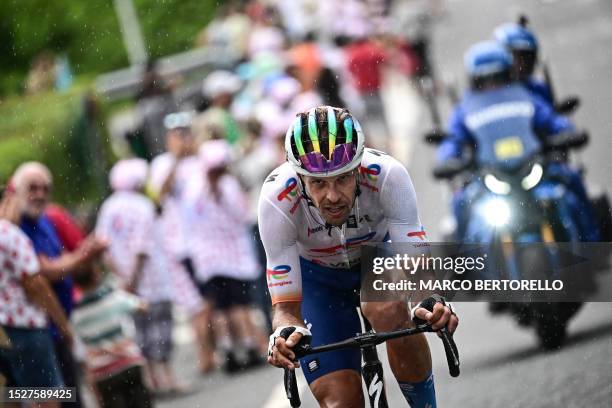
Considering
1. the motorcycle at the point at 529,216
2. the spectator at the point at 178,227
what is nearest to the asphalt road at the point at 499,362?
the motorcycle at the point at 529,216

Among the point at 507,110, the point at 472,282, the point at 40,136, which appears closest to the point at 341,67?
the point at 40,136

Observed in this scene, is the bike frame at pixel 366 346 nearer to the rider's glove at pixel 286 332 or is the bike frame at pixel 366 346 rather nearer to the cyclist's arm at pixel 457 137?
the rider's glove at pixel 286 332

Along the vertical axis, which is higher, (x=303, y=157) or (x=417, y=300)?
(x=303, y=157)

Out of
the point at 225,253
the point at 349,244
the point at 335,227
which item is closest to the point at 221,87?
the point at 225,253

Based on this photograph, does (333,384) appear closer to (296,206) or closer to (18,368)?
(296,206)

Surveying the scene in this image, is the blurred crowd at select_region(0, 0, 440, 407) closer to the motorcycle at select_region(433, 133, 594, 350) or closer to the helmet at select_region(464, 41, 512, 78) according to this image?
the helmet at select_region(464, 41, 512, 78)

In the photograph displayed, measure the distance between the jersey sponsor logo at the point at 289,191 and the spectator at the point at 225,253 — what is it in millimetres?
6532

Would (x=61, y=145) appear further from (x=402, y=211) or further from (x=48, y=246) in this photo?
(x=402, y=211)

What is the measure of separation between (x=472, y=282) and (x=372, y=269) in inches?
21.5

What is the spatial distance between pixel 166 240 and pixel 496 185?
149 inches

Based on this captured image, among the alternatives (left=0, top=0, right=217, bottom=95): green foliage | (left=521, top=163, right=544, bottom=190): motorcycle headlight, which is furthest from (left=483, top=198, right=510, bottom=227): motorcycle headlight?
(left=0, top=0, right=217, bottom=95): green foliage

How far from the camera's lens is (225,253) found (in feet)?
45.9

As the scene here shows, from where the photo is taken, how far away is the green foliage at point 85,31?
2652 centimetres

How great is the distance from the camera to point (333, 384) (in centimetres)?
741
